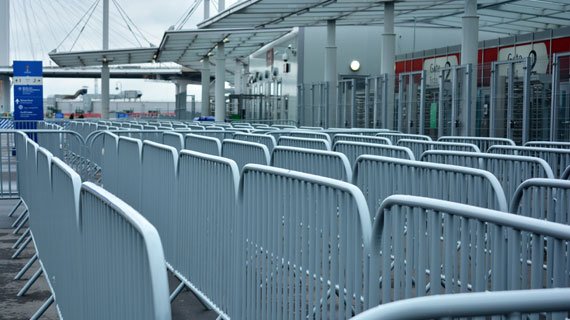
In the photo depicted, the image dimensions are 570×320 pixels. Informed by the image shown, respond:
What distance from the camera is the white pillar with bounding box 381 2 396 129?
80.5ft

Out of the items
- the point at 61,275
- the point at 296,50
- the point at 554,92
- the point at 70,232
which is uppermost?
the point at 296,50

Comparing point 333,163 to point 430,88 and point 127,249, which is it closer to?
point 127,249

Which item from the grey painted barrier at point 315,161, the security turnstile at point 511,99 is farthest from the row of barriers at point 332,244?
the security turnstile at point 511,99

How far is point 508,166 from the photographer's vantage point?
6180 millimetres

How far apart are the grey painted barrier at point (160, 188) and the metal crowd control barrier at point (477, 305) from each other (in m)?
4.69

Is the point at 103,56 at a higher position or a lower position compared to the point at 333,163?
higher

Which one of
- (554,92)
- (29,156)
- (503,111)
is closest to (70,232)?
(29,156)

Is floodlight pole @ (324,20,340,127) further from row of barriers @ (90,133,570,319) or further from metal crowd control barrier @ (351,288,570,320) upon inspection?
metal crowd control barrier @ (351,288,570,320)

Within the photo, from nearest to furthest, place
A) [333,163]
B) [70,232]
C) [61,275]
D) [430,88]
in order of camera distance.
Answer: [70,232], [61,275], [333,163], [430,88]

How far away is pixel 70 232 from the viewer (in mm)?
4422

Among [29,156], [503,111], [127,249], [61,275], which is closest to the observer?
[127,249]

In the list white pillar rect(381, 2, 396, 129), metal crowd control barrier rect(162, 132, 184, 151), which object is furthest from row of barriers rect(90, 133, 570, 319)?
white pillar rect(381, 2, 396, 129)

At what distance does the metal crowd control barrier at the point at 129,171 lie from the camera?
7.63 metres

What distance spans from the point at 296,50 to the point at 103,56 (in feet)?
50.3
